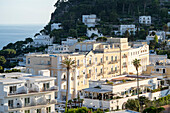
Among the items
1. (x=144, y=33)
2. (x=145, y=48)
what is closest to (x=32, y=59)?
(x=145, y=48)

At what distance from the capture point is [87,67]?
5953cm

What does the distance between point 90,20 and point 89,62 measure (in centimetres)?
5463

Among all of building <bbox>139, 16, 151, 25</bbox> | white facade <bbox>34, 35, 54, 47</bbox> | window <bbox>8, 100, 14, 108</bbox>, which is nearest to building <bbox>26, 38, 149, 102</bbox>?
window <bbox>8, 100, 14, 108</bbox>

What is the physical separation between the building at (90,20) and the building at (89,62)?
3829 centimetres

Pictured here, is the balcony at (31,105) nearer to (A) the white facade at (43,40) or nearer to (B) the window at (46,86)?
(B) the window at (46,86)

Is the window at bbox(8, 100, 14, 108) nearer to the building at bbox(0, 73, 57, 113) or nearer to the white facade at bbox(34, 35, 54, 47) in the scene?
the building at bbox(0, 73, 57, 113)

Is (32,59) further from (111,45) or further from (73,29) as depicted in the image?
(73,29)

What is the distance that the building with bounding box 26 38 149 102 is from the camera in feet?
181

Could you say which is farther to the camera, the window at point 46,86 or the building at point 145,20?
the building at point 145,20

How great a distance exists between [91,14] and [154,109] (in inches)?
3074

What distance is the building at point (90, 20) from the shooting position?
4476 inches

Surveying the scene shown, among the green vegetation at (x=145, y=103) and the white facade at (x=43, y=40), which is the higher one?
the white facade at (x=43, y=40)

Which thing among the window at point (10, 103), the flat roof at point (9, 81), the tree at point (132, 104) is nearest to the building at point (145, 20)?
the tree at point (132, 104)

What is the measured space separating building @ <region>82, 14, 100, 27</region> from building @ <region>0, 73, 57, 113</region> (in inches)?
2854
